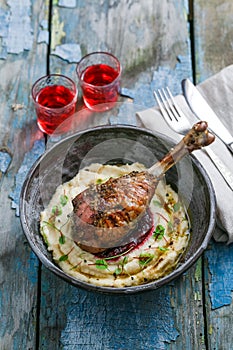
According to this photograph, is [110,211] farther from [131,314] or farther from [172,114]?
[172,114]

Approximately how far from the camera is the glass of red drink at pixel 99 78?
313cm

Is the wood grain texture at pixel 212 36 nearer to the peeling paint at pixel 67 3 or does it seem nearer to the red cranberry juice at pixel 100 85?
the red cranberry juice at pixel 100 85

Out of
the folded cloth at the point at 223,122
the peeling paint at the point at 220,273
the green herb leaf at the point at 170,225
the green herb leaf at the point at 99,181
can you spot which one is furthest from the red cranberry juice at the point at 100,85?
the peeling paint at the point at 220,273

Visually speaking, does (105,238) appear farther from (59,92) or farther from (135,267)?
(59,92)

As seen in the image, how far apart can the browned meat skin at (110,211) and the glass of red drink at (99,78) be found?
0.80m

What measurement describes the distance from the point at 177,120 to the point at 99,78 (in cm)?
57

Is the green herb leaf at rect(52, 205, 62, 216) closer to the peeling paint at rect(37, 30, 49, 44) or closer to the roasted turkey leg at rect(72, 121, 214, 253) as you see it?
the roasted turkey leg at rect(72, 121, 214, 253)

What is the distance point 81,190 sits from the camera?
2.71 meters

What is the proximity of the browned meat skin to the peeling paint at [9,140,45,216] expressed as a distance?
0.50m

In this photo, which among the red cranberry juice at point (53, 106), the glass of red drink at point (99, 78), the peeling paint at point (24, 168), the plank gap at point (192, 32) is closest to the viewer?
the peeling paint at point (24, 168)

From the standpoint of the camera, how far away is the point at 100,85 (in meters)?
3.23

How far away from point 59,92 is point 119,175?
66cm

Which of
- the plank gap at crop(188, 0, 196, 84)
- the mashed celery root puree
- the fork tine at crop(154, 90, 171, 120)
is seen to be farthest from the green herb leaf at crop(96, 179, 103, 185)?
the plank gap at crop(188, 0, 196, 84)

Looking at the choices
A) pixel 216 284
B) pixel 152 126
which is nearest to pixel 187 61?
pixel 152 126
